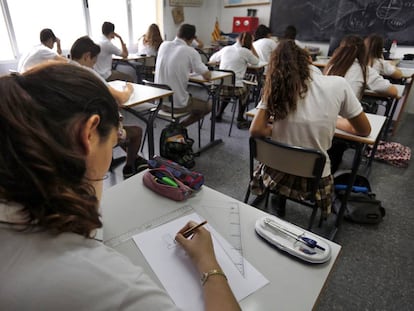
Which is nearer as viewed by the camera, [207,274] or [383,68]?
[207,274]

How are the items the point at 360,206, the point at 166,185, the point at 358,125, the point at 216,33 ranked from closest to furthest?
the point at 166,185
the point at 358,125
the point at 360,206
the point at 216,33

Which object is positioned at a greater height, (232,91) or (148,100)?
(148,100)

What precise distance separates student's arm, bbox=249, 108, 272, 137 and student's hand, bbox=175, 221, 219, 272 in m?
0.94

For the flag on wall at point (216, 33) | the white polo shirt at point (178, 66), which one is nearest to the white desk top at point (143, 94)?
the white polo shirt at point (178, 66)

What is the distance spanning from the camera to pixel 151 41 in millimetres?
5059

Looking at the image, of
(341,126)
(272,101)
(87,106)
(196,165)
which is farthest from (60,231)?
(196,165)

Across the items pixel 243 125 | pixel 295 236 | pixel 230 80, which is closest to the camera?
pixel 295 236

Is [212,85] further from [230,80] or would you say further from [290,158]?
[290,158]

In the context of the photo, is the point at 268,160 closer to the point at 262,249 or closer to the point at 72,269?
the point at 262,249

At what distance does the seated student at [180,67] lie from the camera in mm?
2930

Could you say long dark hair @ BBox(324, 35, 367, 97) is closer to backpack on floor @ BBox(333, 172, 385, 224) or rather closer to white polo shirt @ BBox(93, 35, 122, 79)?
backpack on floor @ BBox(333, 172, 385, 224)

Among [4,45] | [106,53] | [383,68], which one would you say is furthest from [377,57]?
[4,45]

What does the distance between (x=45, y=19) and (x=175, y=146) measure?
11.8 feet

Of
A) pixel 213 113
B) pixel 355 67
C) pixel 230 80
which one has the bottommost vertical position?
pixel 213 113
